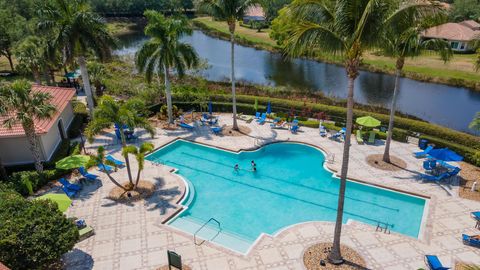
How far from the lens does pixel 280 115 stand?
31719 mm

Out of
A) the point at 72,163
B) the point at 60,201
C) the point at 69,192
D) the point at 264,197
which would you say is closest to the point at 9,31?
the point at 72,163

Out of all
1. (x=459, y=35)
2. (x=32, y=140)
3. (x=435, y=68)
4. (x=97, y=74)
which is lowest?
(x=32, y=140)

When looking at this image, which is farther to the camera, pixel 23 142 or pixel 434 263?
pixel 23 142

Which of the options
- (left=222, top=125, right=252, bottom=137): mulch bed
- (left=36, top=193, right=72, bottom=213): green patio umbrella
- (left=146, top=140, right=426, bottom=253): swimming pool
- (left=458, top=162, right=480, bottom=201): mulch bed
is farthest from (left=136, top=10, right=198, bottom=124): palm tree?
(left=458, top=162, right=480, bottom=201): mulch bed

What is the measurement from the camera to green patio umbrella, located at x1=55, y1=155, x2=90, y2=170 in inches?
808

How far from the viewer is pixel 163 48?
90.4 ft

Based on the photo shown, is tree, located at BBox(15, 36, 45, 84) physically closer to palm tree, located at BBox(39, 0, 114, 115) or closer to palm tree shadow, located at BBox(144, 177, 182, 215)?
palm tree, located at BBox(39, 0, 114, 115)

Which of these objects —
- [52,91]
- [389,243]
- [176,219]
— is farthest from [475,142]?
[52,91]

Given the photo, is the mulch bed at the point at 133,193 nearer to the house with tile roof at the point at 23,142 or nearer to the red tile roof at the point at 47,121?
the red tile roof at the point at 47,121

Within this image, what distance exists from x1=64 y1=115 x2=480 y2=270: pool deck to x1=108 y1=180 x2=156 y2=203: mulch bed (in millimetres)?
455

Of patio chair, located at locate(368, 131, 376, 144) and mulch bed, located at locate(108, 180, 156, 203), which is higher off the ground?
patio chair, located at locate(368, 131, 376, 144)

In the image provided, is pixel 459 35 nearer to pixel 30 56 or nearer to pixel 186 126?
pixel 186 126

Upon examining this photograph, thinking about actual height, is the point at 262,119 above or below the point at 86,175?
above

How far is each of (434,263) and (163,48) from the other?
74.6 ft
